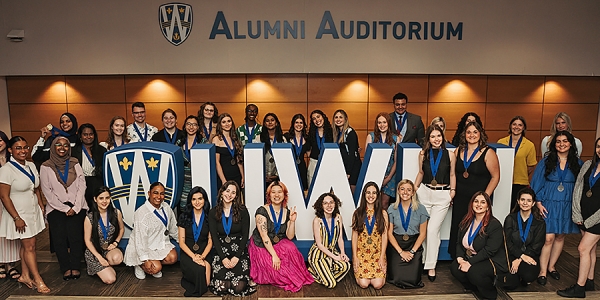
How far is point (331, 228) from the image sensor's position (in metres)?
4.46

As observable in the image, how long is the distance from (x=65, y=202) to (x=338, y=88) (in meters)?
4.86

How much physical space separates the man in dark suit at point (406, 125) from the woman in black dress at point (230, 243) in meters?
2.51

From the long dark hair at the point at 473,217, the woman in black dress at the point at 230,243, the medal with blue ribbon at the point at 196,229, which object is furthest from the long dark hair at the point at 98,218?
the long dark hair at the point at 473,217

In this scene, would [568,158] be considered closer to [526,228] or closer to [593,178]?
[593,178]

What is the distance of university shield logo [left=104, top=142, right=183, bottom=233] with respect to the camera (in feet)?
15.4

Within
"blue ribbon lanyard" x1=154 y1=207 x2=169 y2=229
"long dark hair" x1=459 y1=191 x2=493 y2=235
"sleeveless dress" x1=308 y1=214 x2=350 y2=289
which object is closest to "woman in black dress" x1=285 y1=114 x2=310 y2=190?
"sleeveless dress" x1=308 y1=214 x2=350 y2=289

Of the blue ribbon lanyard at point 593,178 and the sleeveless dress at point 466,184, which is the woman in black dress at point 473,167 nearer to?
the sleeveless dress at point 466,184

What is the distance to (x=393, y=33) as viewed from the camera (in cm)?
749

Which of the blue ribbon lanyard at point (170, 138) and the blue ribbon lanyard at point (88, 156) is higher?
the blue ribbon lanyard at point (170, 138)

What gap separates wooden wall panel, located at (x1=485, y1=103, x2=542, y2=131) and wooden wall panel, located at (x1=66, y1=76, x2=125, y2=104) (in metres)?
6.71

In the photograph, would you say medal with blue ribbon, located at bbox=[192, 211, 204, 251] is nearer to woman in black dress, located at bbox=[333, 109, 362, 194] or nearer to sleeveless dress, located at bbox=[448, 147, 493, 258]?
woman in black dress, located at bbox=[333, 109, 362, 194]

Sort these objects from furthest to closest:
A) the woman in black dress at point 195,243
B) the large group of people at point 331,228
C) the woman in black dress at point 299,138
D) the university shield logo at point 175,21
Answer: the university shield logo at point 175,21 → the woman in black dress at point 299,138 → the woman in black dress at point 195,243 → the large group of people at point 331,228

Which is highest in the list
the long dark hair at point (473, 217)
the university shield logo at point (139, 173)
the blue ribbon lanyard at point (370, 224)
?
the university shield logo at point (139, 173)

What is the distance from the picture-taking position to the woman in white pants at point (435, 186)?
4.50 metres
